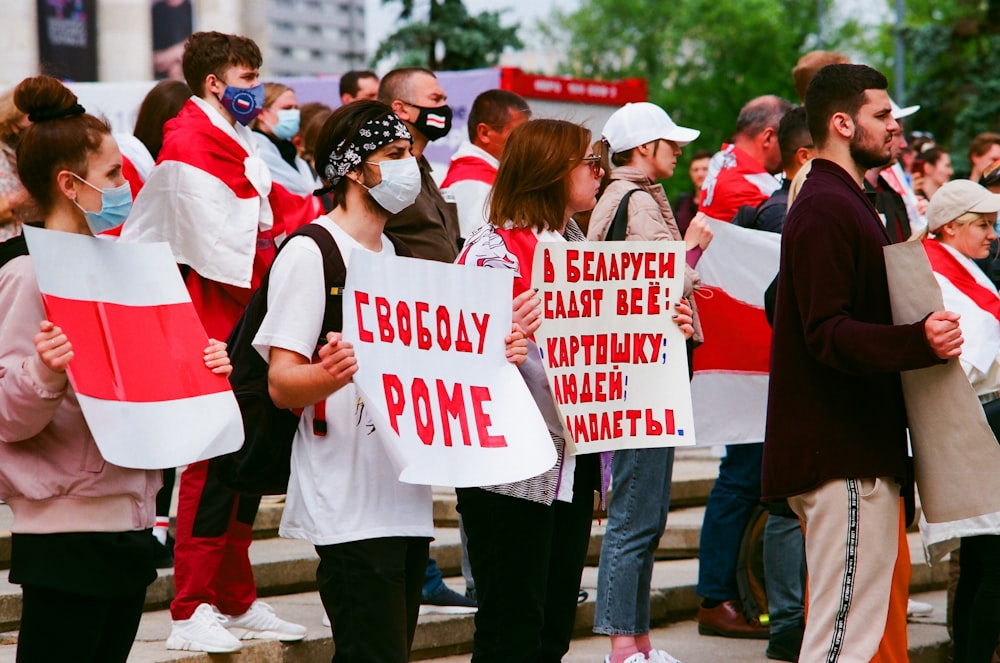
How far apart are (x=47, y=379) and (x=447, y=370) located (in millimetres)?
1151

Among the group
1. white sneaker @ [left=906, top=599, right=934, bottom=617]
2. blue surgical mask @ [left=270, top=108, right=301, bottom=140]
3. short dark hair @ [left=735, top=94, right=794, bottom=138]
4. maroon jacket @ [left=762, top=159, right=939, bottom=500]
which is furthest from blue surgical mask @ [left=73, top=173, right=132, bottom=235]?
white sneaker @ [left=906, top=599, right=934, bottom=617]

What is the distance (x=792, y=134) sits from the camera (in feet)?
21.7

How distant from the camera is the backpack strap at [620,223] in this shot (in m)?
5.77

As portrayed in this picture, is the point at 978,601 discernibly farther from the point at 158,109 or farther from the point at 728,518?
the point at 158,109

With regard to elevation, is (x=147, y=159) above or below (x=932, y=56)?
below

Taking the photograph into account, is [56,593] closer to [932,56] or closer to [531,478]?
[531,478]

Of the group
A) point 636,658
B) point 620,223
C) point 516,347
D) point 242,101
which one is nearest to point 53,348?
point 516,347

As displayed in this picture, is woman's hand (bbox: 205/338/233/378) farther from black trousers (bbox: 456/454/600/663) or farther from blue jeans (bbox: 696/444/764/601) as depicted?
blue jeans (bbox: 696/444/764/601)

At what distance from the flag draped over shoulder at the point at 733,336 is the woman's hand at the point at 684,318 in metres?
1.51

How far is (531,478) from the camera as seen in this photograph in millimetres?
4285

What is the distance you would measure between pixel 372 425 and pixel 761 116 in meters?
3.78

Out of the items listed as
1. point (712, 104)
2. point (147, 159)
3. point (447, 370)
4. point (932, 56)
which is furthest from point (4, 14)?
point (712, 104)

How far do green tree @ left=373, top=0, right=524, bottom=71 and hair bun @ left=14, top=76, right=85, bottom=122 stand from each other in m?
21.1

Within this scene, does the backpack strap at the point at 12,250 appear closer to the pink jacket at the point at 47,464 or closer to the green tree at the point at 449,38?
the pink jacket at the point at 47,464
